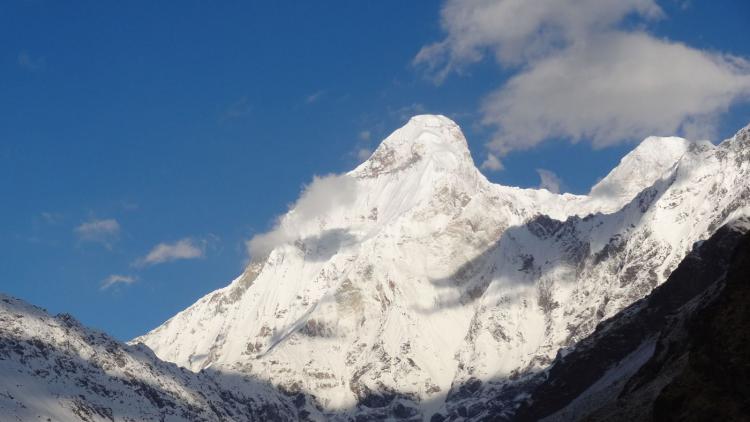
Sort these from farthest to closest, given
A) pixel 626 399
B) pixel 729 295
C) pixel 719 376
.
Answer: pixel 626 399, pixel 729 295, pixel 719 376

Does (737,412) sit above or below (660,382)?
below

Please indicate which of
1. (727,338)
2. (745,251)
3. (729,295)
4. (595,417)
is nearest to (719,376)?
(727,338)

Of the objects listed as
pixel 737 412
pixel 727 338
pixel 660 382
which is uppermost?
pixel 660 382

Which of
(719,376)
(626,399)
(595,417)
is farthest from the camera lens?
(626,399)

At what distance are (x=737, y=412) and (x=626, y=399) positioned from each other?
85.1 m

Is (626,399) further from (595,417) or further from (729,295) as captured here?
(729,295)

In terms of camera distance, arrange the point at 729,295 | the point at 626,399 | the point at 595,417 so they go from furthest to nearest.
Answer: the point at 626,399
the point at 595,417
the point at 729,295

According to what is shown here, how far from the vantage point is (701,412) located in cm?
11312

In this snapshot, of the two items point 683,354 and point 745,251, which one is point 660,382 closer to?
point 683,354

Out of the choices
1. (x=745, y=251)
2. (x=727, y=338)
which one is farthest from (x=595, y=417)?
(x=727, y=338)

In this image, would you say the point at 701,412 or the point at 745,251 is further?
the point at 745,251

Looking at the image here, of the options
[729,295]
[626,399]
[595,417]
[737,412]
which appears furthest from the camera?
[626,399]

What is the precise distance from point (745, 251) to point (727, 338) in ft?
69.9

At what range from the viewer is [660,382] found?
184m
